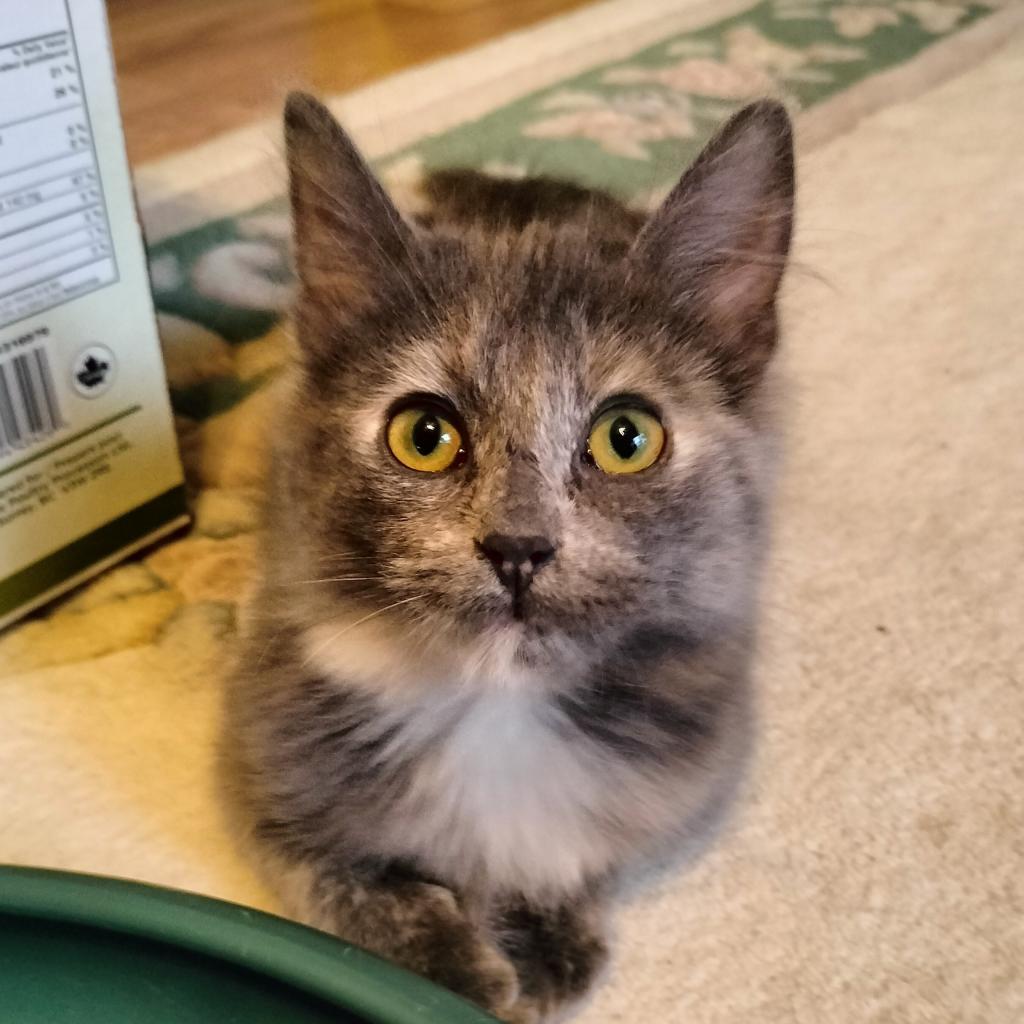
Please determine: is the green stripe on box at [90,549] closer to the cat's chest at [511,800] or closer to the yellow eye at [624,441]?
the cat's chest at [511,800]

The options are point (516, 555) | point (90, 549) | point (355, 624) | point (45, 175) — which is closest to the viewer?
point (516, 555)

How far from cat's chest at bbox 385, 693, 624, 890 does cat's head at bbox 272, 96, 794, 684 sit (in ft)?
0.28

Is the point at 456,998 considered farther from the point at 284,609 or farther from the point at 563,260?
the point at 563,260

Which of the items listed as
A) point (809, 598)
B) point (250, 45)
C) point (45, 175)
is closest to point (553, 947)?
point (809, 598)

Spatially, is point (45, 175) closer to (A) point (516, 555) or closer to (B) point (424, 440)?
(B) point (424, 440)

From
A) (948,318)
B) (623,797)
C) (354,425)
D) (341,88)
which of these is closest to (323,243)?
(354,425)

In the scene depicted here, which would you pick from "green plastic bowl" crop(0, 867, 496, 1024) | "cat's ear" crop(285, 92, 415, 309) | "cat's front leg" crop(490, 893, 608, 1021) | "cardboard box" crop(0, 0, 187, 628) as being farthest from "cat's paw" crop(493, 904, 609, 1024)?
"cardboard box" crop(0, 0, 187, 628)

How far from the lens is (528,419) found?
2.53ft

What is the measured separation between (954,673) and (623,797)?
0.50 meters

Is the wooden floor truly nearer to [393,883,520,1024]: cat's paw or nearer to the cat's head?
the cat's head

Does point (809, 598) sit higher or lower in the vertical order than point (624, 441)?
lower

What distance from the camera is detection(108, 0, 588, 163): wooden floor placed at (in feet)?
7.48

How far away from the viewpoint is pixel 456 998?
2.39ft

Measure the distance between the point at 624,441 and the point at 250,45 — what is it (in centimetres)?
228
